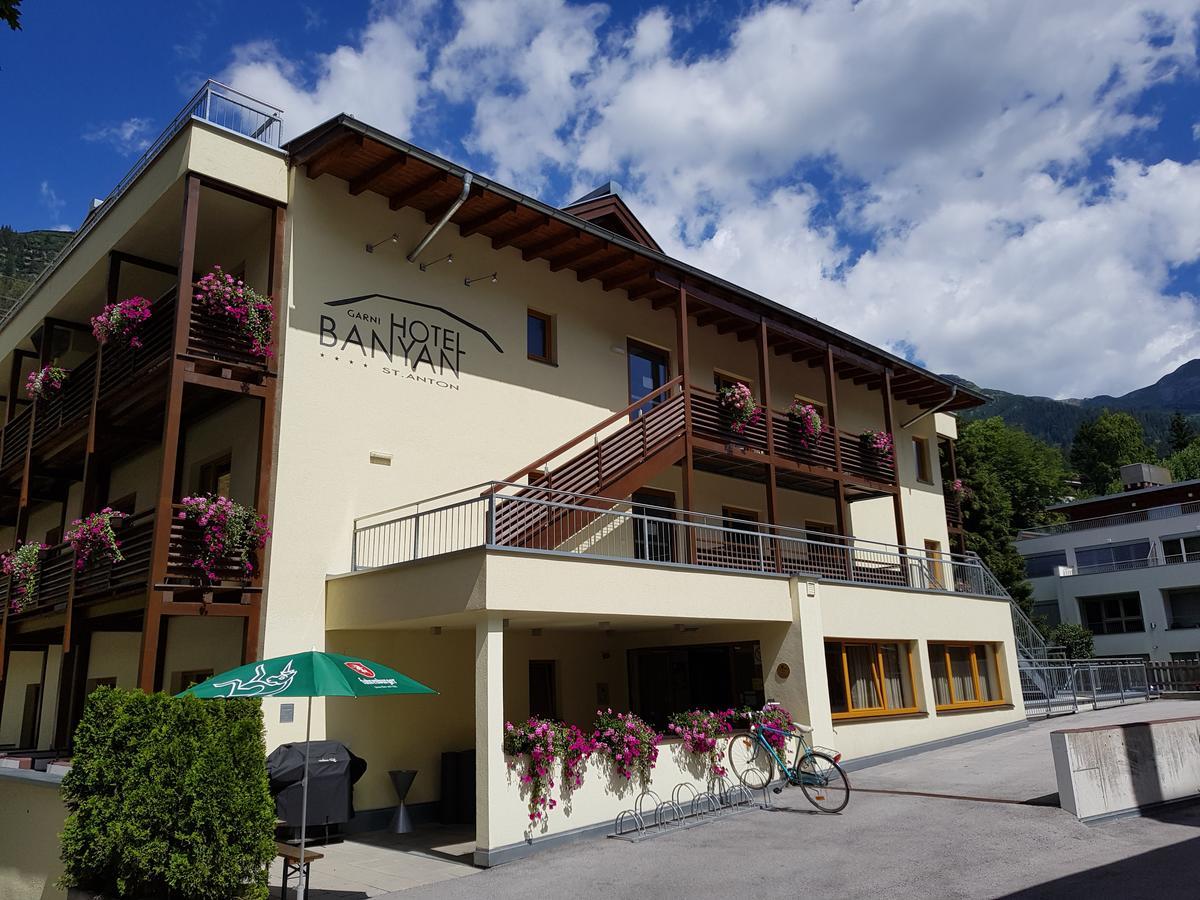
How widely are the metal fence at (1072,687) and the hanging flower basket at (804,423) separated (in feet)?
28.6

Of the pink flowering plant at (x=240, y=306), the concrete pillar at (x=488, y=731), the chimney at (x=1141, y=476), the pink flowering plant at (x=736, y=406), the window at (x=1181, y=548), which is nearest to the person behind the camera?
the concrete pillar at (x=488, y=731)

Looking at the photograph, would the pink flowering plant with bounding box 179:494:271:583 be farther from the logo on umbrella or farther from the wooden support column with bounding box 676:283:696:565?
the wooden support column with bounding box 676:283:696:565

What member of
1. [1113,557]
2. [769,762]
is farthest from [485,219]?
[1113,557]

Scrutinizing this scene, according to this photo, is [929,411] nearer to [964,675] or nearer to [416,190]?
[964,675]

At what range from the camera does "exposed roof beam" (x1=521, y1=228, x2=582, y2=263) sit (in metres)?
15.6

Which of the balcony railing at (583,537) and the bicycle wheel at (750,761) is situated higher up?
the balcony railing at (583,537)

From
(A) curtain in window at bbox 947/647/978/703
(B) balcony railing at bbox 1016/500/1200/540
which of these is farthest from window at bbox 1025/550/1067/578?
(A) curtain in window at bbox 947/647/978/703

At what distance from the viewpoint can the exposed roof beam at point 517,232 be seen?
15.2 m

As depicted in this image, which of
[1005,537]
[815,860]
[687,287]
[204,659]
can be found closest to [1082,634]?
[1005,537]

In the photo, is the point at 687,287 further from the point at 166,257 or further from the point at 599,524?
the point at 166,257

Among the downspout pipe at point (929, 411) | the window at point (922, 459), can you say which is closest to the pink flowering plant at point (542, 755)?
the downspout pipe at point (929, 411)

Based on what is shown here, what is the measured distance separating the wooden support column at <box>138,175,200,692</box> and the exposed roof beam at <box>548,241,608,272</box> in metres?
6.15

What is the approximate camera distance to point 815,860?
363 inches

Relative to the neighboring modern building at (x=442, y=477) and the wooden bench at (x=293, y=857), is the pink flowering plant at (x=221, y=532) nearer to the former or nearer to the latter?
the neighboring modern building at (x=442, y=477)
